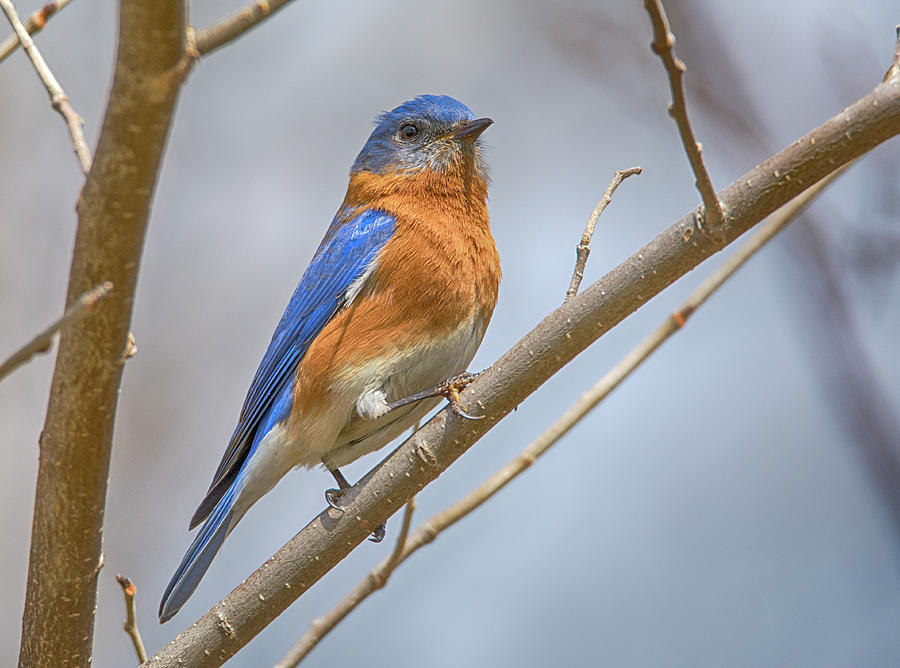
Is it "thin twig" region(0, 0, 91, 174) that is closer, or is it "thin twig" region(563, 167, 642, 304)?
"thin twig" region(0, 0, 91, 174)

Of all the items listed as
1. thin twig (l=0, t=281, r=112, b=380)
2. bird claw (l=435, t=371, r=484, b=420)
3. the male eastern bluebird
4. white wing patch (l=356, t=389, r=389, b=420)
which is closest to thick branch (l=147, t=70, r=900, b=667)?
bird claw (l=435, t=371, r=484, b=420)

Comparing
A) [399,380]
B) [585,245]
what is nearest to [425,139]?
[399,380]

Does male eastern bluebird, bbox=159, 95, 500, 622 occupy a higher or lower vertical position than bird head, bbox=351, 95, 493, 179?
lower

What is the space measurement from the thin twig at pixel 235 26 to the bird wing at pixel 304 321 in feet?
7.27

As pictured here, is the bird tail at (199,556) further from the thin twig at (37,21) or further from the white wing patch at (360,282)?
the thin twig at (37,21)

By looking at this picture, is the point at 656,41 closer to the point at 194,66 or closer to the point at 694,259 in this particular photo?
the point at 694,259

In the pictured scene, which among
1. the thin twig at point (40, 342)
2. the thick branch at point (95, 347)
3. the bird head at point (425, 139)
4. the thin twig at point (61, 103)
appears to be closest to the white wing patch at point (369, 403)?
the bird head at point (425, 139)

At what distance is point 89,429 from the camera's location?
2.33 m

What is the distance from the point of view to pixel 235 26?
2008 millimetres

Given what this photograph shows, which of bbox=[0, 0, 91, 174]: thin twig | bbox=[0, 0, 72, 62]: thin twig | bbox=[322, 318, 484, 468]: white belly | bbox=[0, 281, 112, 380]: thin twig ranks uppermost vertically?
bbox=[0, 0, 72, 62]: thin twig

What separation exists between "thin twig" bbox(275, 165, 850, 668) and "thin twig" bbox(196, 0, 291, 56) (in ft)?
5.50

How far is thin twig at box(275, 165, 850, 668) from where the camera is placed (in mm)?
3172

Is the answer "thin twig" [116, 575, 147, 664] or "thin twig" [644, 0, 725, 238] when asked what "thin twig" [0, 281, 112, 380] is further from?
"thin twig" [644, 0, 725, 238]

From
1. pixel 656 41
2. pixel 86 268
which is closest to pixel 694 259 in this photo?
pixel 656 41
